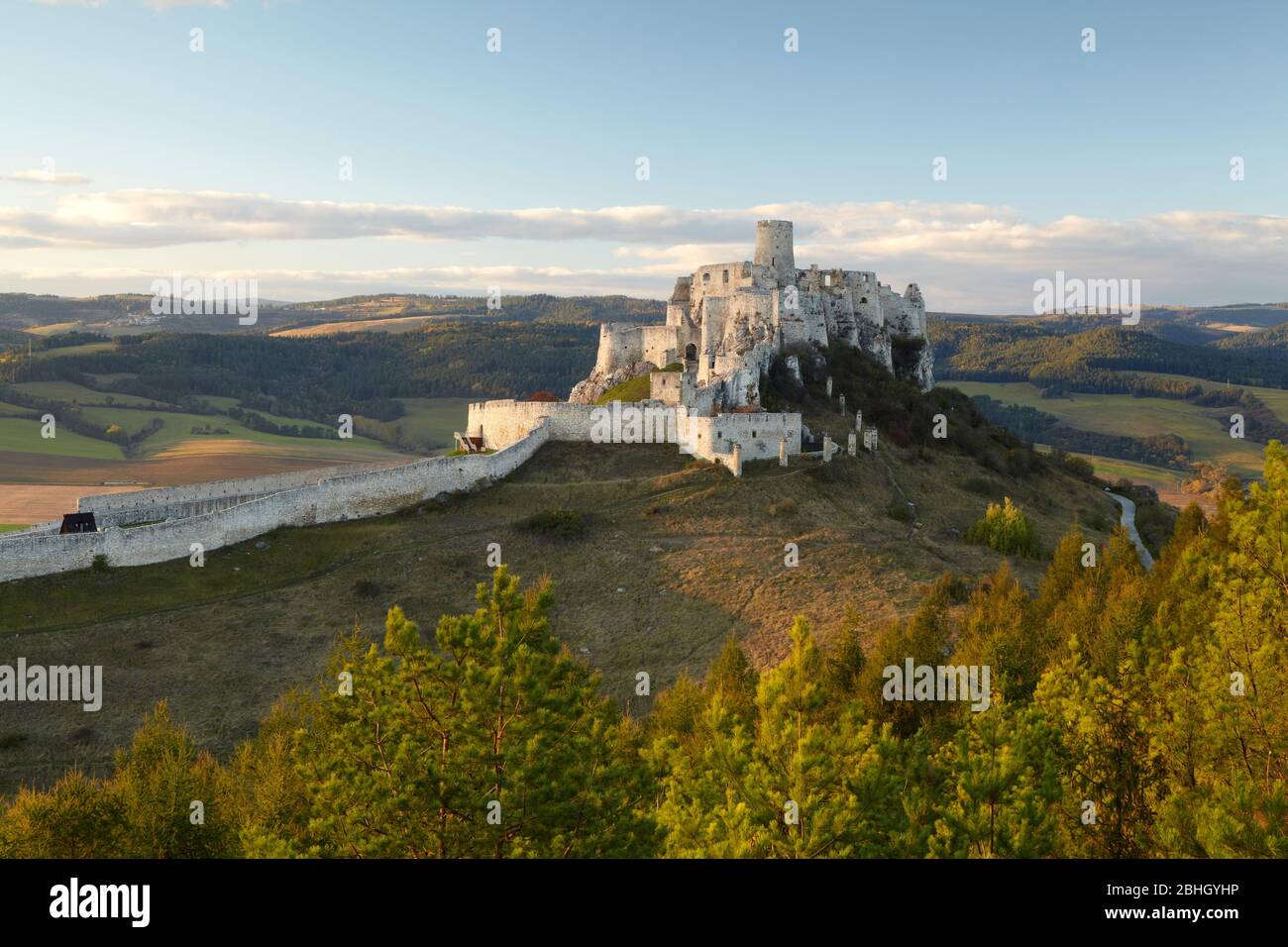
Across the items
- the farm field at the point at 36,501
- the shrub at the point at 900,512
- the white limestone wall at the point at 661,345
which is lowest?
the farm field at the point at 36,501

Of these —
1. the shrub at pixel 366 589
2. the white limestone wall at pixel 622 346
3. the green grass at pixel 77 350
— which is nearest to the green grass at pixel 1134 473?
the white limestone wall at pixel 622 346

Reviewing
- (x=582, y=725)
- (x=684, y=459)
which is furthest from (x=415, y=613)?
(x=582, y=725)

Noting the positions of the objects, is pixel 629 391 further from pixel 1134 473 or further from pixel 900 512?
pixel 1134 473

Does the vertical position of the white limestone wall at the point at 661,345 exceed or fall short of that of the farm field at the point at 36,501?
it exceeds it

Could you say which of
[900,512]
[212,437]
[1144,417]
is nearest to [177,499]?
[900,512]

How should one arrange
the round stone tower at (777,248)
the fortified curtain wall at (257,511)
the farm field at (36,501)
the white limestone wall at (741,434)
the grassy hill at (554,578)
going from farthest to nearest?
the round stone tower at (777,248) < the farm field at (36,501) < the white limestone wall at (741,434) < the fortified curtain wall at (257,511) < the grassy hill at (554,578)

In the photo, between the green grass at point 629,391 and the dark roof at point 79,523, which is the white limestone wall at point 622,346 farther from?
the dark roof at point 79,523

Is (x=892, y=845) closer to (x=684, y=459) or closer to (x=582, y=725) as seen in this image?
(x=582, y=725)
